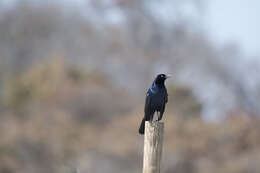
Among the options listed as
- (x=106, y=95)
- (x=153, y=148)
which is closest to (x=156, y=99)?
(x=153, y=148)

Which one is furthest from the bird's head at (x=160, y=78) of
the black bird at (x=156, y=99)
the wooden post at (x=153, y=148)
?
the wooden post at (x=153, y=148)

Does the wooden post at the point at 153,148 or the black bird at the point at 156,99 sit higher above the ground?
the black bird at the point at 156,99

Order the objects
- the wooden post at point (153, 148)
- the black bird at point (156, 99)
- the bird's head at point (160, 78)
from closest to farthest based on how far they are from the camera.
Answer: the wooden post at point (153, 148), the black bird at point (156, 99), the bird's head at point (160, 78)

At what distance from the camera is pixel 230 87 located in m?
37.3

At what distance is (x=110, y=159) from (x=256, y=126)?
27.1 feet

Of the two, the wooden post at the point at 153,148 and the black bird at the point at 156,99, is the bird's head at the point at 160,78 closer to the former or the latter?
the black bird at the point at 156,99

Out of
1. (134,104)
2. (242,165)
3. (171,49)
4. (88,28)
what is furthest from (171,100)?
(88,28)

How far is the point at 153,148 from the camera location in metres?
8.24

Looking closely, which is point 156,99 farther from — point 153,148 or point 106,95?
point 106,95

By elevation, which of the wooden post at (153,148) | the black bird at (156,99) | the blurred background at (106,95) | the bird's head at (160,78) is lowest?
the wooden post at (153,148)

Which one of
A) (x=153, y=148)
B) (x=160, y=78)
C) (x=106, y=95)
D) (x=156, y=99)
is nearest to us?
(x=153, y=148)

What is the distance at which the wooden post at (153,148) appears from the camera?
8.21 meters

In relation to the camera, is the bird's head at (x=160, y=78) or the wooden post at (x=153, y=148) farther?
the bird's head at (x=160, y=78)

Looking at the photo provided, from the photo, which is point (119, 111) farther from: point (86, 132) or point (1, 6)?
point (1, 6)
